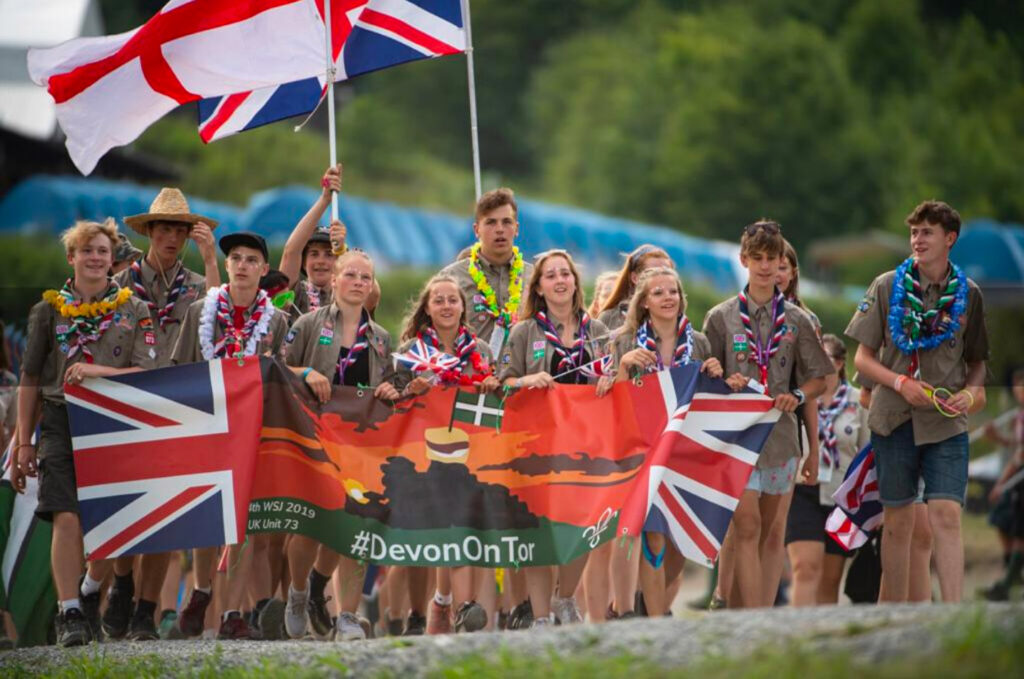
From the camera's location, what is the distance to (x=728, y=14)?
77.9m

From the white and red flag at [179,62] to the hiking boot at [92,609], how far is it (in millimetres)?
3358

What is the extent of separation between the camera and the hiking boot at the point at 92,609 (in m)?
10.0

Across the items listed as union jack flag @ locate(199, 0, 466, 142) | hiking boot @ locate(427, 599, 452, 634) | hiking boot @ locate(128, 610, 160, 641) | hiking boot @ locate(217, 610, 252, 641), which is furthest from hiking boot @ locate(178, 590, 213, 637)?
union jack flag @ locate(199, 0, 466, 142)

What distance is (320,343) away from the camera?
10.1 m

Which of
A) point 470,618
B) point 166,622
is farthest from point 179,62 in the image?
point 470,618

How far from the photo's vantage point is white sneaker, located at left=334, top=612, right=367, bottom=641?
9.57 meters

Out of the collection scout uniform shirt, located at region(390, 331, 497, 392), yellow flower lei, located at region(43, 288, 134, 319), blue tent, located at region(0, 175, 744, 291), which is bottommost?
scout uniform shirt, located at region(390, 331, 497, 392)

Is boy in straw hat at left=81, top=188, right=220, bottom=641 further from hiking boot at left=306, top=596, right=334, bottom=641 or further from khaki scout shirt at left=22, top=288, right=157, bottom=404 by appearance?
hiking boot at left=306, top=596, right=334, bottom=641

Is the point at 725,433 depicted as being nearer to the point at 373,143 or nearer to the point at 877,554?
the point at 877,554

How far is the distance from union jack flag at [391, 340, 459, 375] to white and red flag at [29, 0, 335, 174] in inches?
108

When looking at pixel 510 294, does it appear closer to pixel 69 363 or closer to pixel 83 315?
pixel 83 315

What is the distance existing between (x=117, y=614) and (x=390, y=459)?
6.19 feet

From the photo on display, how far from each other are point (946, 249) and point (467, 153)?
2927 inches

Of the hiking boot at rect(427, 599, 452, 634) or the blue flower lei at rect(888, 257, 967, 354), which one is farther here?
the hiking boot at rect(427, 599, 452, 634)
